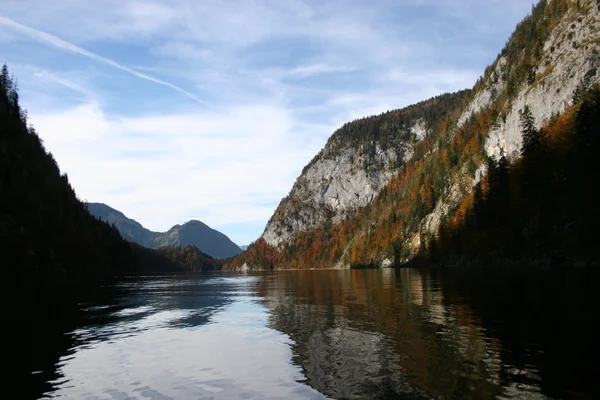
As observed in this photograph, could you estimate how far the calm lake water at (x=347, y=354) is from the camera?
15523 mm

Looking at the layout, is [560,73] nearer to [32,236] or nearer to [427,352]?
[427,352]

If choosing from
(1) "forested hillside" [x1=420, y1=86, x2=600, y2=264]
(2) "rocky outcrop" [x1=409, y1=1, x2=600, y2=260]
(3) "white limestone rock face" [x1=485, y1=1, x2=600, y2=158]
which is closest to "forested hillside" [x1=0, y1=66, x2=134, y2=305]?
(1) "forested hillside" [x1=420, y1=86, x2=600, y2=264]

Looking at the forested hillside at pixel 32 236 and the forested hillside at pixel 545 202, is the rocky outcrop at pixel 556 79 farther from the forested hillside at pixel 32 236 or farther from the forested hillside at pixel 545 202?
the forested hillside at pixel 32 236

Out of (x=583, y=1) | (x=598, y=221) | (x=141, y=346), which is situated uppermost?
(x=583, y=1)

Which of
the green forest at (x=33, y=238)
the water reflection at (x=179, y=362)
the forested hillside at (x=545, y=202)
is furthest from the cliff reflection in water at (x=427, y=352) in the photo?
the forested hillside at (x=545, y=202)

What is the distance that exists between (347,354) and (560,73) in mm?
145303

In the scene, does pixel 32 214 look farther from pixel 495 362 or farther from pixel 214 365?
pixel 495 362

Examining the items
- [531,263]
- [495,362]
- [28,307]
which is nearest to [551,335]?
[495,362]

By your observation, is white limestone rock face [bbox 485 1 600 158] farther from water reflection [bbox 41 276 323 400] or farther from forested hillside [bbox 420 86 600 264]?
water reflection [bbox 41 276 323 400]

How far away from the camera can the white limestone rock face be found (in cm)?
12514

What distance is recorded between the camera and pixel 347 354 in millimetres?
20734

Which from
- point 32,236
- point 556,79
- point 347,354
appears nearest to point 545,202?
point 556,79

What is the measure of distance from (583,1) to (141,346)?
599ft

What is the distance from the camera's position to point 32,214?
82938mm
